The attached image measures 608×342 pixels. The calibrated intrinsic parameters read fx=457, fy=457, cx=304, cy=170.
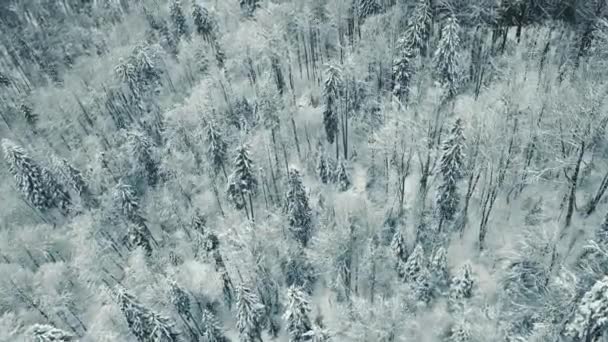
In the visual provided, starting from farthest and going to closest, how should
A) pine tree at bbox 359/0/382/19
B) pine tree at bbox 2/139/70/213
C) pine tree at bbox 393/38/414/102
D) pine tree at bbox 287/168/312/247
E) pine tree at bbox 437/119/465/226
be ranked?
pine tree at bbox 359/0/382/19, pine tree at bbox 2/139/70/213, pine tree at bbox 393/38/414/102, pine tree at bbox 287/168/312/247, pine tree at bbox 437/119/465/226

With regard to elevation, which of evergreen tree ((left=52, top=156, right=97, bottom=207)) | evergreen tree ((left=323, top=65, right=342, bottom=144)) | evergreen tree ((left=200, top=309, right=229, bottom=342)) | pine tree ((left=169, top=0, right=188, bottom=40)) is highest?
pine tree ((left=169, top=0, right=188, bottom=40))

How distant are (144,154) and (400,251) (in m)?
32.7

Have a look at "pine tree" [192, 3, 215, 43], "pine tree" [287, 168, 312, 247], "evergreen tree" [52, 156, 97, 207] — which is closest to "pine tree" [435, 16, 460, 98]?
"pine tree" [287, 168, 312, 247]

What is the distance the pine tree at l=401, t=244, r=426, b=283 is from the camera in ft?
132

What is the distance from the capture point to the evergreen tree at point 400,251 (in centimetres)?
4256

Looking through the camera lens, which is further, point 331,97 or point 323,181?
point 323,181

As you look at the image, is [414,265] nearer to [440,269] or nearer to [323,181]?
[440,269]

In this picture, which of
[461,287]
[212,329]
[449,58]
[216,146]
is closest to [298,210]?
[216,146]

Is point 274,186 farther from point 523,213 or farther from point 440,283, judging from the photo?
point 523,213

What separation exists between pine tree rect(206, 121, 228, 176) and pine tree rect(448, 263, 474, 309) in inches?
1119

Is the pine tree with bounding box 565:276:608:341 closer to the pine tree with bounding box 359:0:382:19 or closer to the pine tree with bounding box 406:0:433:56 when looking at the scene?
the pine tree with bounding box 406:0:433:56

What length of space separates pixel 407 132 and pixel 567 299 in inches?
815

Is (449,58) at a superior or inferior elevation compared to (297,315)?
superior

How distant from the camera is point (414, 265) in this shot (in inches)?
1612
